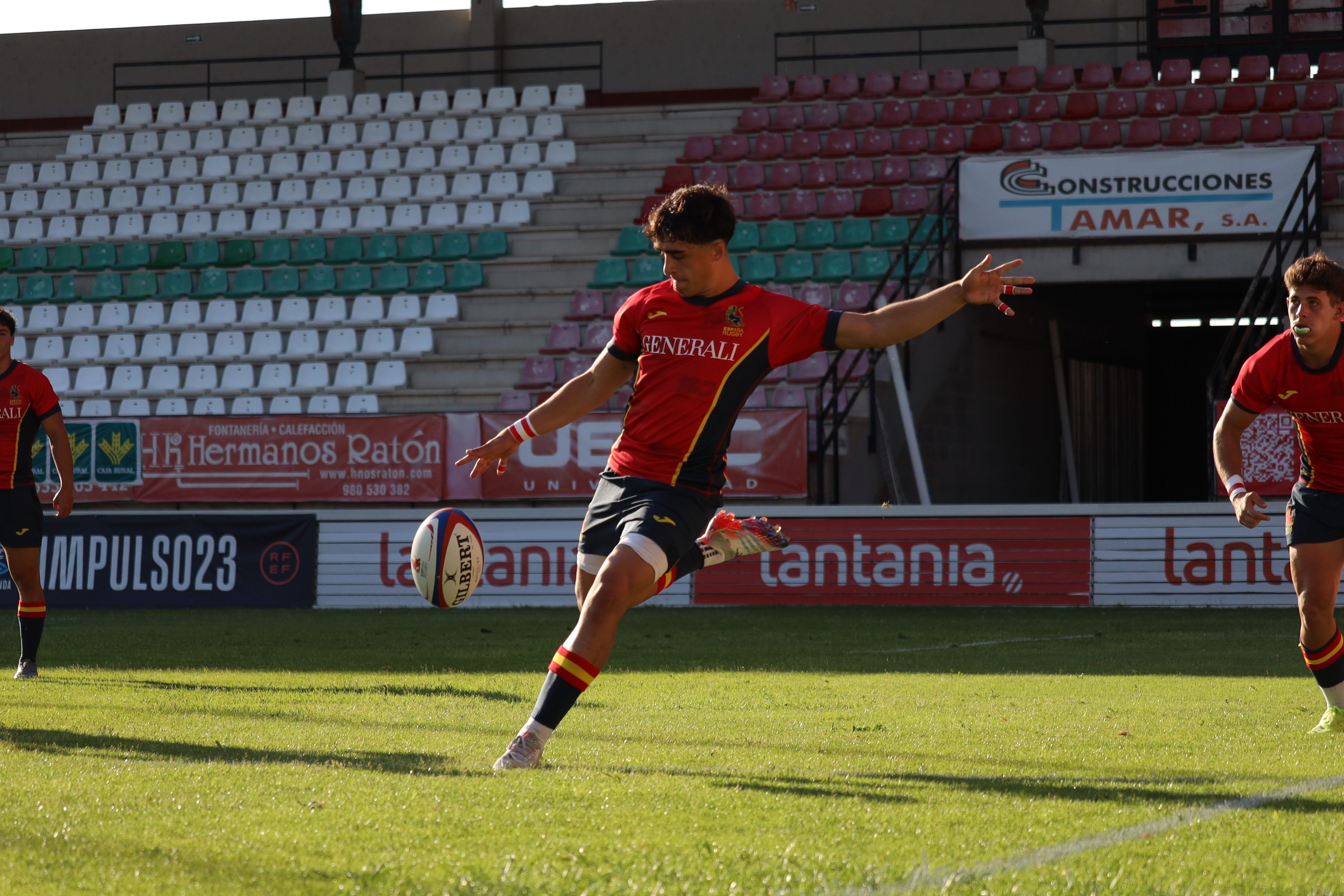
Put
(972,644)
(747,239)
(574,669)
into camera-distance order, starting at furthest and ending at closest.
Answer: (747,239) → (972,644) → (574,669)

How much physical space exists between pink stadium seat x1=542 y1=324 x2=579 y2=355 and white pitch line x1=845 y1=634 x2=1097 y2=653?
389 inches

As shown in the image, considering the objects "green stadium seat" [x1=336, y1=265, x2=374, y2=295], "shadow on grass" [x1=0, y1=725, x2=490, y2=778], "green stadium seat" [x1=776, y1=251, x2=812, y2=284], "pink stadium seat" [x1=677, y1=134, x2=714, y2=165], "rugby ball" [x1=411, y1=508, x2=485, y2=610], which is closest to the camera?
"shadow on grass" [x1=0, y1=725, x2=490, y2=778]

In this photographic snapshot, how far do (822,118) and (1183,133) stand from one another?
564 cm

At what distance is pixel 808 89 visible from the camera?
24.4m

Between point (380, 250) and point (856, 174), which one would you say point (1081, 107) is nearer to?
point (856, 174)

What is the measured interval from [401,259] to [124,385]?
182 inches

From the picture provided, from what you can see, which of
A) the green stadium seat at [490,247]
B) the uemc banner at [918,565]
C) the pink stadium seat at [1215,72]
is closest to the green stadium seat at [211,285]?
the green stadium seat at [490,247]

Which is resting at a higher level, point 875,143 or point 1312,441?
point 875,143

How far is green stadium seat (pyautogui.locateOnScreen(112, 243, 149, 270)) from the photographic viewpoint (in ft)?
77.8

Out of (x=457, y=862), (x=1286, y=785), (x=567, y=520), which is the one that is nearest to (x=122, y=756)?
(x=457, y=862)

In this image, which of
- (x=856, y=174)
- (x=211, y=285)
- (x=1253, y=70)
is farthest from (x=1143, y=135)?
(x=211, y=285)

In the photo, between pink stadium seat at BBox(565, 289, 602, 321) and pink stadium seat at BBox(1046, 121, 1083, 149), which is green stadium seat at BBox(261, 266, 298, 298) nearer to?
pink stadium seat at BBox(565, 289, 602, 321)

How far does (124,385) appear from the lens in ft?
69.4

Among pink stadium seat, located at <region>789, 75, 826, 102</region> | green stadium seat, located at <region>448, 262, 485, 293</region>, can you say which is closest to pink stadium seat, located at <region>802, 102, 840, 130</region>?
pink stadium seat, located at <region>789, 75, 826, 102</region>
